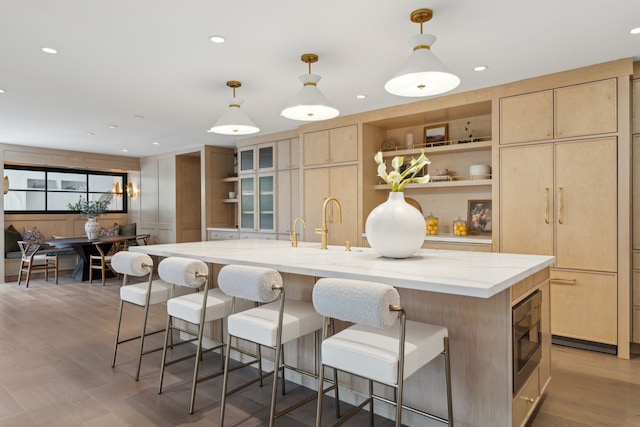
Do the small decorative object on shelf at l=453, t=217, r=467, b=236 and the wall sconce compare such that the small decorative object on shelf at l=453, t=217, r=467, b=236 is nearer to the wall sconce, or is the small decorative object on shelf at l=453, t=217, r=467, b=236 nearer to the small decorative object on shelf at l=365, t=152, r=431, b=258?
the small decorative object on shelf at l=365, t=152, r=431, b=258

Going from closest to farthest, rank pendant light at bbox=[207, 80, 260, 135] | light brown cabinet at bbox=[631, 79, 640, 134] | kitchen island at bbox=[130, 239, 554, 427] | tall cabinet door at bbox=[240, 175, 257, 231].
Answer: kitchen island at bbox=[130, 239, 554, 427] → light brown cabinet at bbox=[631, 79, 640, 134] → pendant light at bbox=[207, 80, 260, 135] → tall cabinet door at bbox=[240, 175, 257, 231]

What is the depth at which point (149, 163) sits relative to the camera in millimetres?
8297

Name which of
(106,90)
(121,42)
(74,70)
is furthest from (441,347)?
(106,90)

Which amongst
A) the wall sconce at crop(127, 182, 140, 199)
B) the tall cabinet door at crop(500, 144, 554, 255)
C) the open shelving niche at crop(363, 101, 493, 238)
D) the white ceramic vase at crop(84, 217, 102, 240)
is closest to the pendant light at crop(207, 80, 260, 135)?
the open shelving niche at crop(363, 101, 493, 238)

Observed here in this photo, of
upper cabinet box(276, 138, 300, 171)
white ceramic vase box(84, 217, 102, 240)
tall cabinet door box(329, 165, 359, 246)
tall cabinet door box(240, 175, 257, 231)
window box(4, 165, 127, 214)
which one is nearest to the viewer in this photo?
tall cabinet door box(329, 165, 359, 246)

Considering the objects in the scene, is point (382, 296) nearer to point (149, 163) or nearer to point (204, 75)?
point (204, 75)

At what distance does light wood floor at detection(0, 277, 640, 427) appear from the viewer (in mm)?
2182

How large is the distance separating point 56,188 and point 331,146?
20.5 ft

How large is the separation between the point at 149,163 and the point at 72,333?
17.0 ft

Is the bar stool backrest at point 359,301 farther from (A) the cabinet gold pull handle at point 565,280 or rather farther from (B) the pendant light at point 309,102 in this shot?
(A) the cabinet gold pull handle at point 565,280

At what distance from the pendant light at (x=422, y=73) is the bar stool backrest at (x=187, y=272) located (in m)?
1.58

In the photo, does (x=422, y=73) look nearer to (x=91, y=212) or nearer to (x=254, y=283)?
(x=254, y=283)

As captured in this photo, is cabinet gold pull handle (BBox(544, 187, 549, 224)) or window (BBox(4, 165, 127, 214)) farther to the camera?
window (BBox(4, 165, 127, 214))

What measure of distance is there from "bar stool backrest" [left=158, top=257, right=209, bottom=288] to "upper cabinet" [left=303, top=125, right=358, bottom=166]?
2904 mm
